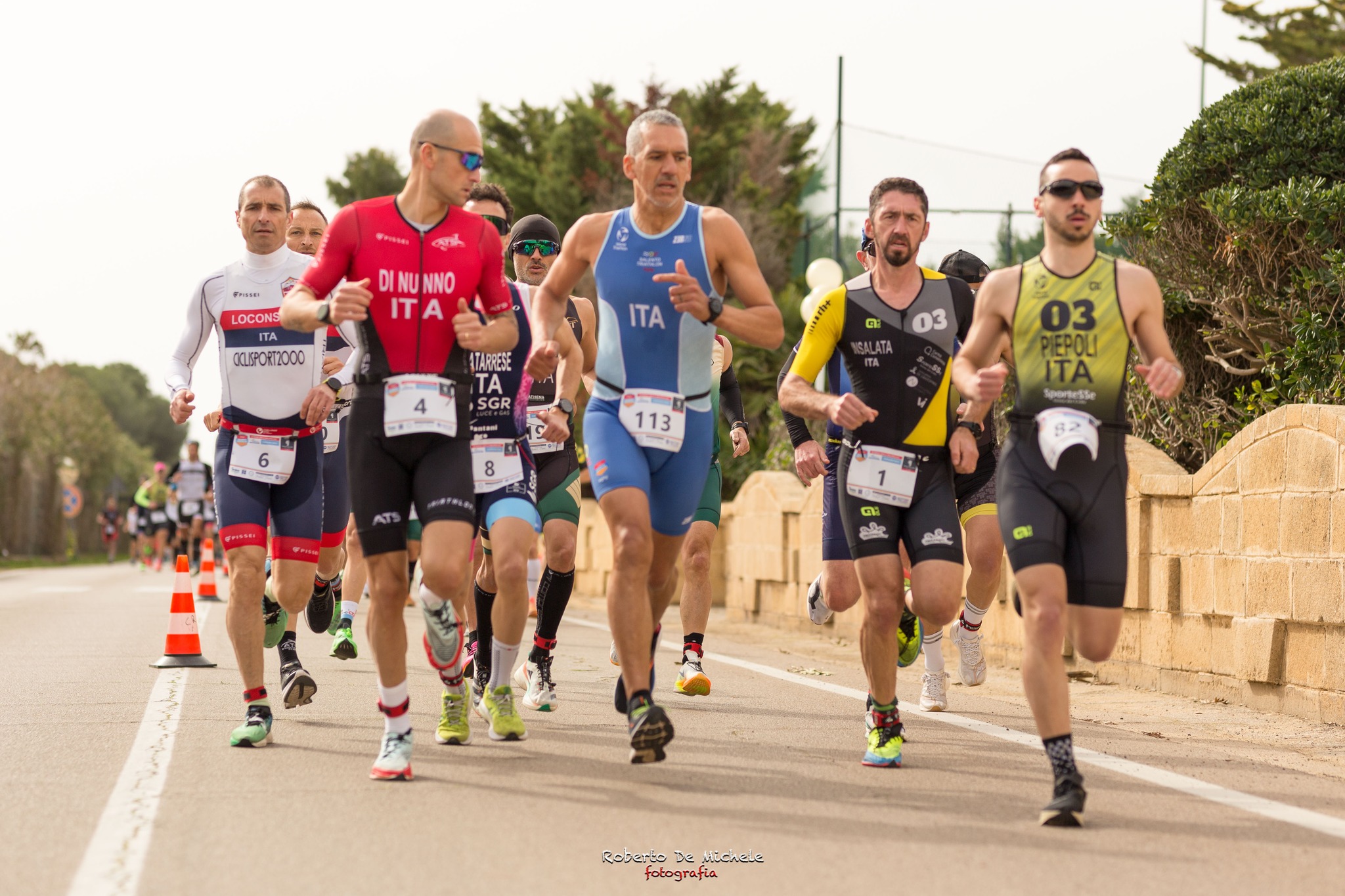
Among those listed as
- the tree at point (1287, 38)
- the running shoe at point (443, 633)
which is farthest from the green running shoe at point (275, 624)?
the tree at point (1287, 38)

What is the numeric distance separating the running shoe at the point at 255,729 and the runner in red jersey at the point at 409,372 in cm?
101

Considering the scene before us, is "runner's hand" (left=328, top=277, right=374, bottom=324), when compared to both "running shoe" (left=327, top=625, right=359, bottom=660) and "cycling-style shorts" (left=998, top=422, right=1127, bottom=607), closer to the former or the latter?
"cycling-style shorts" (left=998, top=422, right=1127, bottom=607)

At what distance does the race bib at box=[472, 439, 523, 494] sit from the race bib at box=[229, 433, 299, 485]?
90cm

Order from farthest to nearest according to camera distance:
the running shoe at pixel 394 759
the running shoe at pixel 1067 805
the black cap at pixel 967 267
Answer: the black cap at pixel 967 267, the running shoe at pixel 394 759, the running shoe at pixel 1067 805

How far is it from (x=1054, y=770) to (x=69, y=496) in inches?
2150

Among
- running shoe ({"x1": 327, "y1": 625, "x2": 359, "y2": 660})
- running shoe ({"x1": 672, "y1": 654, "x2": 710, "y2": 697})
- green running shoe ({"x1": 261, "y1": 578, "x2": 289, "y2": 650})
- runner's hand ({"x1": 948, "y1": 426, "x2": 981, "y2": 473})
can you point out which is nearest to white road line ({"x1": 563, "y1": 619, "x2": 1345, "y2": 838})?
running shoe ({"x1": 672, "y1": 654, "x2": 710, "y2": 697})

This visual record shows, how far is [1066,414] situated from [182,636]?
7141 millimetres

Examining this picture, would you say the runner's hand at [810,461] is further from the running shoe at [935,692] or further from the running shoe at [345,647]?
the running shoe at [345,647]

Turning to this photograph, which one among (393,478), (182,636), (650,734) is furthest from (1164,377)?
(182,636)

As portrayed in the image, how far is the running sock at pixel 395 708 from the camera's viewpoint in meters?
5.93

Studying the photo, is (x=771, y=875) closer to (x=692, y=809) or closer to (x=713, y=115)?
(x=692, y=809)

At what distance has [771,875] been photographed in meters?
4.34

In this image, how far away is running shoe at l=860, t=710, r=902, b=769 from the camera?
6.26 m

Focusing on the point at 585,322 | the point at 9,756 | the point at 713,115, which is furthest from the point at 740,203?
the point at 9,756
